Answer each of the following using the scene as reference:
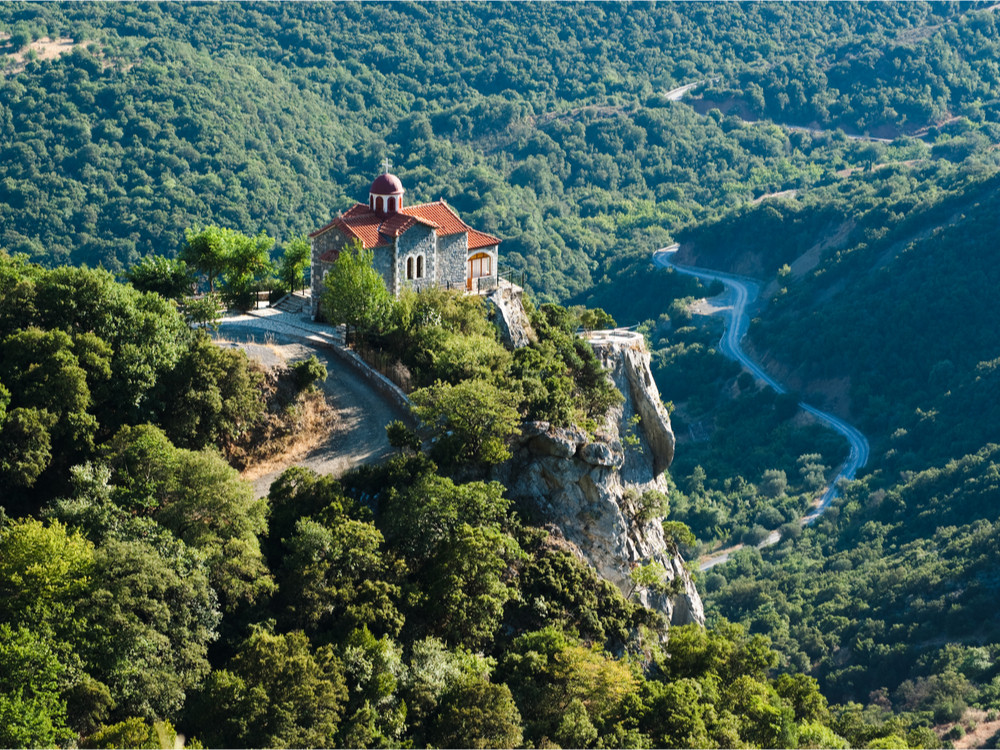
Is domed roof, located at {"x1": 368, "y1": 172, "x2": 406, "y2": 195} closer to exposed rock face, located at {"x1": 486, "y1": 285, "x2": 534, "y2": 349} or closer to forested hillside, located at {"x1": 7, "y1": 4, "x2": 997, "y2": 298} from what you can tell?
exposed rock face, located at {"x1": 486, "y1": 285, "x2": 534, "y2": 349}

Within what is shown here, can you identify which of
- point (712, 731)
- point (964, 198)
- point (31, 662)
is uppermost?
point (964, 198)

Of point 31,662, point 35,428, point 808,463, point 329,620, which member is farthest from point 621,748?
point 808,463

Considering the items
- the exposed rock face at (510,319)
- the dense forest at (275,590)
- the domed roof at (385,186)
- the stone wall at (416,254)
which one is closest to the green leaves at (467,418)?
the dense forest at (275,590)

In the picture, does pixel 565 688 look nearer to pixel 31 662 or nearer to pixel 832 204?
pixel 31 662

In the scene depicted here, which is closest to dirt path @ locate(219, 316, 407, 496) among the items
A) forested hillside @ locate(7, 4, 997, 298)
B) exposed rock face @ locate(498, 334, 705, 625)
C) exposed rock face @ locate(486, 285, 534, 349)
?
exposed rock face @ locate(498, 334, 705, 625)

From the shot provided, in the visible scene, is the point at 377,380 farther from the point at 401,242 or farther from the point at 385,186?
the point at 385,186

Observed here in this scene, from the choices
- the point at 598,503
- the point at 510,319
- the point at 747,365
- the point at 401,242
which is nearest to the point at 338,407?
the point at 598,503

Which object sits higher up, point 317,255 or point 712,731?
point 317,255
